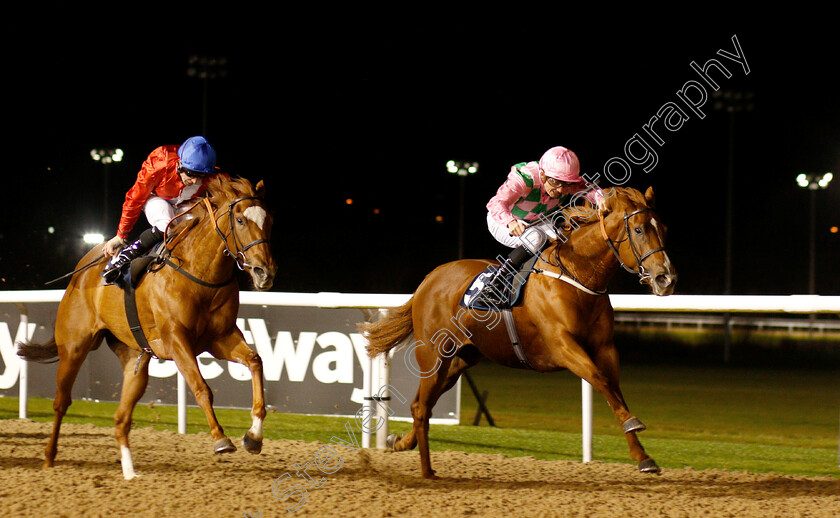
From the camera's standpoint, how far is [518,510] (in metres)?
3.48

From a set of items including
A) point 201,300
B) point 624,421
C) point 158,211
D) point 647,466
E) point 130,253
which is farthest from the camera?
point 158,211

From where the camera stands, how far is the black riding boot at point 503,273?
13.9ft

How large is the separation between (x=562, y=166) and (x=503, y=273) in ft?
2.02

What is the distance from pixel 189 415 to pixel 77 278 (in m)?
2.33

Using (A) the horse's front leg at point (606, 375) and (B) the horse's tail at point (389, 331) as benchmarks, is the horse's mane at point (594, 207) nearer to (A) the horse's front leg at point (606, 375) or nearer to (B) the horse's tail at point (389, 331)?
(A) the horse's front leg at point (606, 375)

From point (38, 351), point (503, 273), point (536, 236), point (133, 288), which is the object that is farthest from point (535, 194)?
point (38, 351)

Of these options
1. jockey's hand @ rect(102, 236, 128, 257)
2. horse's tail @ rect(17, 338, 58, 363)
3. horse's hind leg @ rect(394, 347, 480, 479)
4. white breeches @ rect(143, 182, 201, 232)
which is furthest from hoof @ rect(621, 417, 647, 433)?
horse's tail @ rect(17, 338, 58, 363)

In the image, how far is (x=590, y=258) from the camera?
398 centimetres

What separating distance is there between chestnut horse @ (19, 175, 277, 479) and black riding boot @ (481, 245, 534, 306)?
3.70ft

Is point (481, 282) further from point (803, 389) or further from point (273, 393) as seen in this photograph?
point (803, 389)

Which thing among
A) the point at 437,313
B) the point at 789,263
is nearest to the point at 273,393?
the point at 437,313

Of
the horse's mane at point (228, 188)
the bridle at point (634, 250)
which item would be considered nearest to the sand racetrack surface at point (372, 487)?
the bridle at point (634, 250)

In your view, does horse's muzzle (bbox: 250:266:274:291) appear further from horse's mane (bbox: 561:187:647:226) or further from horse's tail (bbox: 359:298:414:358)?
horse's mane (bbox: 561:187:647:226)

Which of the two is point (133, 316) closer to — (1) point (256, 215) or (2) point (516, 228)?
(1) point (256, 215)
